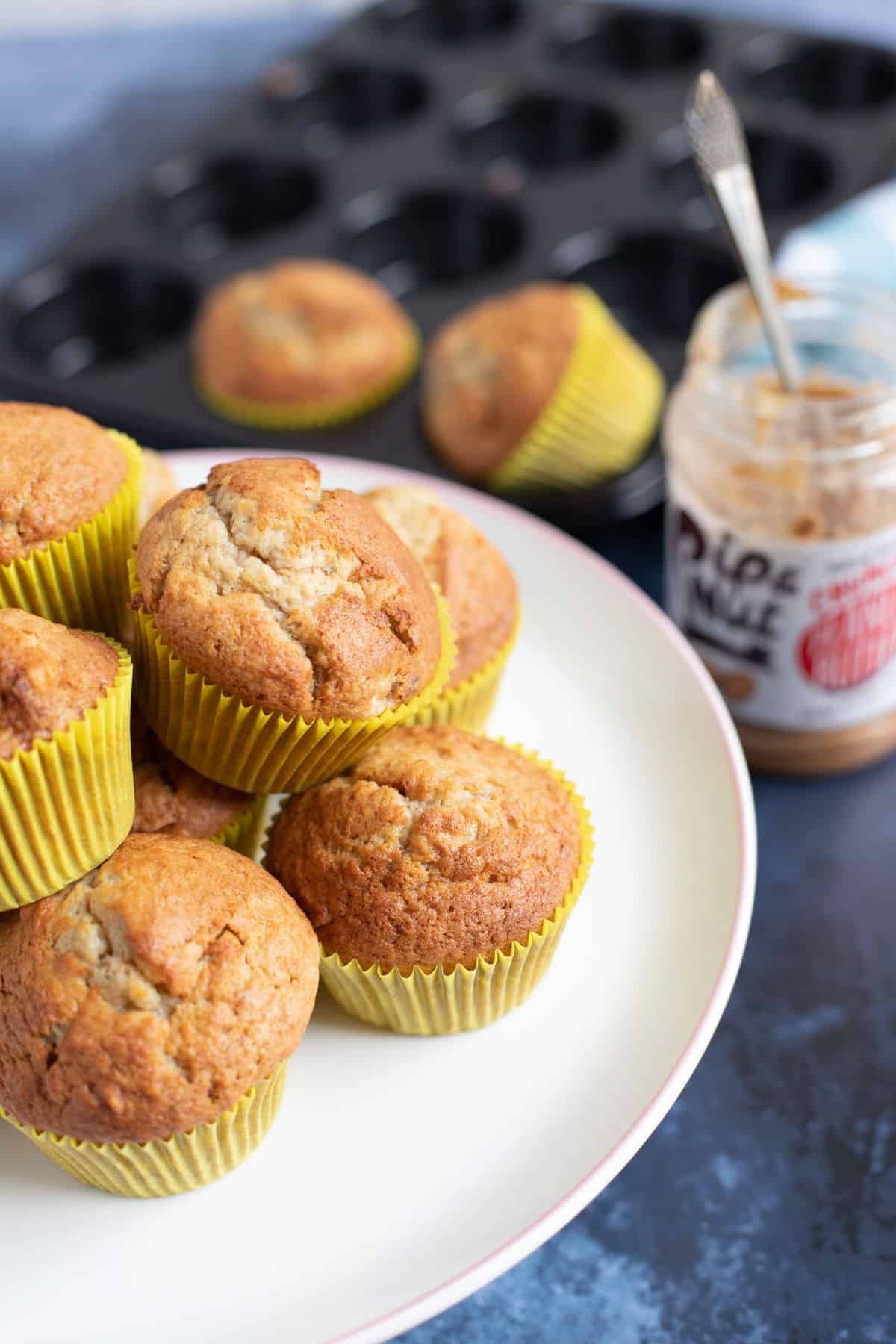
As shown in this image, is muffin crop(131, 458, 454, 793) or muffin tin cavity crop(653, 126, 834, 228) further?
muffin tin cavity crop(653, 126, 834, 228)

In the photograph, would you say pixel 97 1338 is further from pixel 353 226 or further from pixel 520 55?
pixel 520 55

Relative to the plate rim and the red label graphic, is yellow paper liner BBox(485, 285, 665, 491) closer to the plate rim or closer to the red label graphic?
the plate rim

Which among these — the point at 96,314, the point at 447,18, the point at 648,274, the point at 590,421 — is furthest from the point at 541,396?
the point at 447,18

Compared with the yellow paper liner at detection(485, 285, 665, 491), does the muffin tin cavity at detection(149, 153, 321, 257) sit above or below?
above

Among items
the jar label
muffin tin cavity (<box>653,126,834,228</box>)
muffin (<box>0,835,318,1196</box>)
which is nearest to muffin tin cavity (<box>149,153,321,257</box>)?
muffin tin cavity (<box>653,126,834,228</box>)

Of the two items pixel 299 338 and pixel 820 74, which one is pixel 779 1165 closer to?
pixel 299 338
